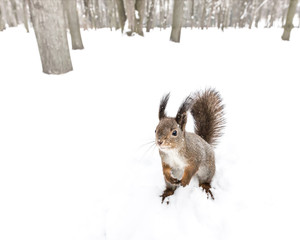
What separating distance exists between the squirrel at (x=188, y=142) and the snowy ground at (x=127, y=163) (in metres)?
0.17

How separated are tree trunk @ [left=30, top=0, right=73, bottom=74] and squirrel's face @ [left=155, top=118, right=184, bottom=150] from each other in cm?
395

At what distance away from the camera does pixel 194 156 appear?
72.5 inches

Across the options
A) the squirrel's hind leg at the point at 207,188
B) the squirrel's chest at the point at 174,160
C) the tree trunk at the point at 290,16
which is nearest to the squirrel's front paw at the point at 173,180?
the squirrel's chest at the point at 174,160

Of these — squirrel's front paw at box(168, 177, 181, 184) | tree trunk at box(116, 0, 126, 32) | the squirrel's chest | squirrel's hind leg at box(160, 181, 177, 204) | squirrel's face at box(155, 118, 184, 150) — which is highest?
tree trunk at box(116, 0, 126, 32)

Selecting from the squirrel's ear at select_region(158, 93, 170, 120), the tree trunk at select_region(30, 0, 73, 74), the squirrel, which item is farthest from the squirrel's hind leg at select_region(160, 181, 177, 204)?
the tree trunk at select_region(30, 0, 73, 74)

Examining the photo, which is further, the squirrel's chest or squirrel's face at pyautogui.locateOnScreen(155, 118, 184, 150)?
the squirrel's chest

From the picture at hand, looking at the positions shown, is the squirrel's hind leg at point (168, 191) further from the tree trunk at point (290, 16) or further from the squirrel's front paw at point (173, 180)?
the tree trunk at point (290, 16)

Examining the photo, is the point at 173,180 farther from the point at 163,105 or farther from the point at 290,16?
the point at 290,16

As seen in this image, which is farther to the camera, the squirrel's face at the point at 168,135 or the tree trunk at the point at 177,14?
the tree trunk at the point at 177,14

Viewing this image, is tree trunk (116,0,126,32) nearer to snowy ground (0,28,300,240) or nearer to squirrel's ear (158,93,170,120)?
snowy ground (0,28,300,240)

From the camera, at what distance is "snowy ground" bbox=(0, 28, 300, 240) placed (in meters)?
1.75

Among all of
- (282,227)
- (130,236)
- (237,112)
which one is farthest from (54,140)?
(237,112)

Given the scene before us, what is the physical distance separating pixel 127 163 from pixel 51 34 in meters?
3.62

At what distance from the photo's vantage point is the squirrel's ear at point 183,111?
1687 mm
